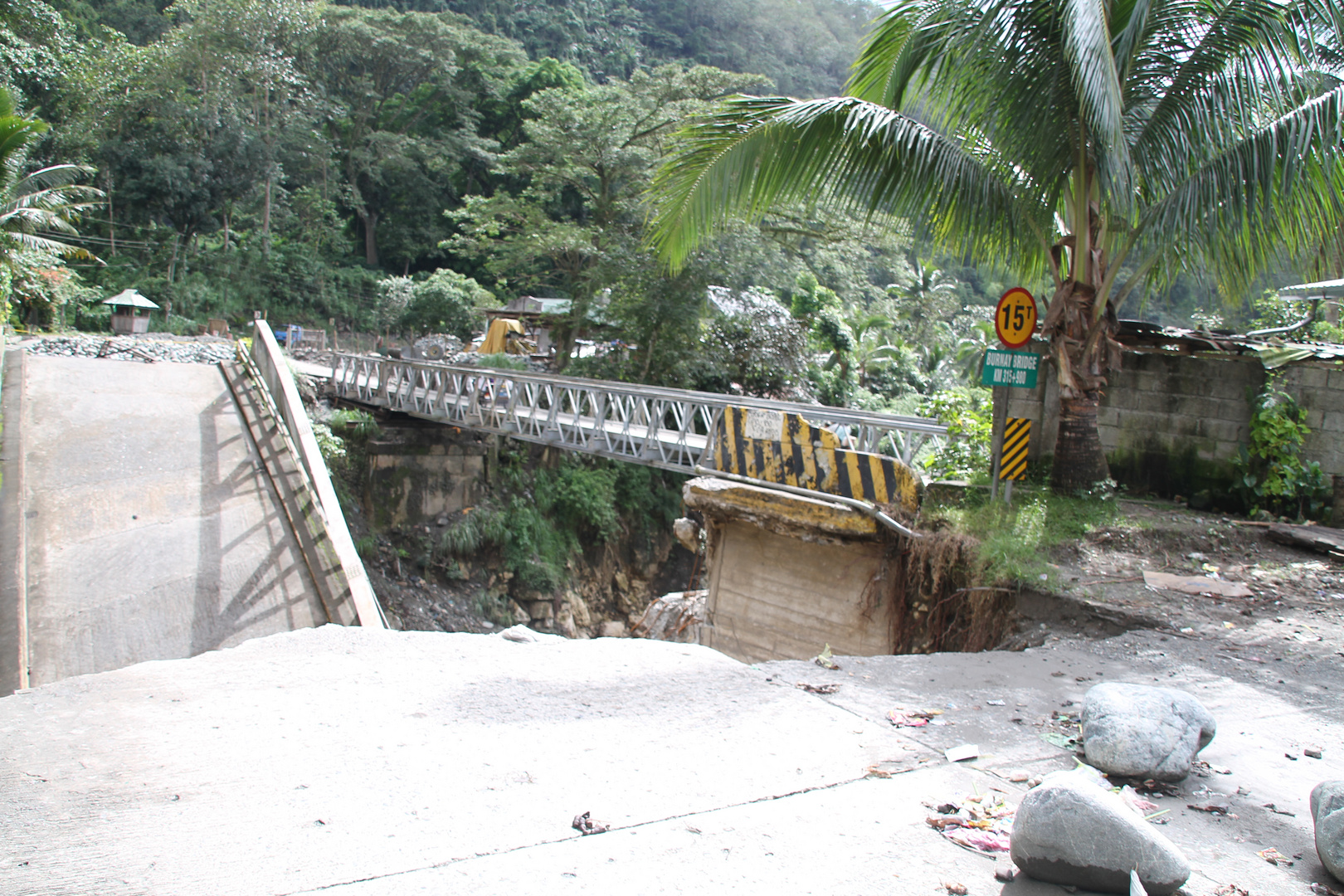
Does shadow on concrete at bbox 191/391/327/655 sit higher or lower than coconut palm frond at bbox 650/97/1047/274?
lower

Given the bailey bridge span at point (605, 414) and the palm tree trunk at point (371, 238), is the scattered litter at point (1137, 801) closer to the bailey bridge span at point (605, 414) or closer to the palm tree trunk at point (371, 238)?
the bailey bridge span at point (605, 414)

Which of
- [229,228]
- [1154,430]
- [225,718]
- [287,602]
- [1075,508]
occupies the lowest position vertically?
[287,602]

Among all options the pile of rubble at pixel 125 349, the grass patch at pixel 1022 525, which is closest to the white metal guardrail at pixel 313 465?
the pile of rubble at pixel 125 349

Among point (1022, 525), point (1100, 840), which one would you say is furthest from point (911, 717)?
point (1022, 525)

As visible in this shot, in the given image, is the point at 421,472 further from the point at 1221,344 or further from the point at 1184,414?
the point at 1221,344

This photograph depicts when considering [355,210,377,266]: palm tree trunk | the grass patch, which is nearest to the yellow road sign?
the grass patch

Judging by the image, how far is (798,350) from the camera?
22.0 metres

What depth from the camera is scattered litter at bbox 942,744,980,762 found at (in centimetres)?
321

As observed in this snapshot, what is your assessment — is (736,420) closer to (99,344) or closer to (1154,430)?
(1154,430)

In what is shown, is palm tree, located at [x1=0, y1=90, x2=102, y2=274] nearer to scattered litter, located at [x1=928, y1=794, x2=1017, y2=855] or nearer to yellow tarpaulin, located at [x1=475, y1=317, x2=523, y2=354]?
yellow tarpaulin, located at [x1=475, y1=317, x2=523, y2=354]

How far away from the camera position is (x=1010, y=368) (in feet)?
23.1

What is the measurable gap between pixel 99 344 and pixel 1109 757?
57.4 ft

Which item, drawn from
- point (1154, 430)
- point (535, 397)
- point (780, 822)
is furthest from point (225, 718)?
point (535, 397)

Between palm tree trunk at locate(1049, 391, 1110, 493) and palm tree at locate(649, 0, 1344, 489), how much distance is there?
16mm
